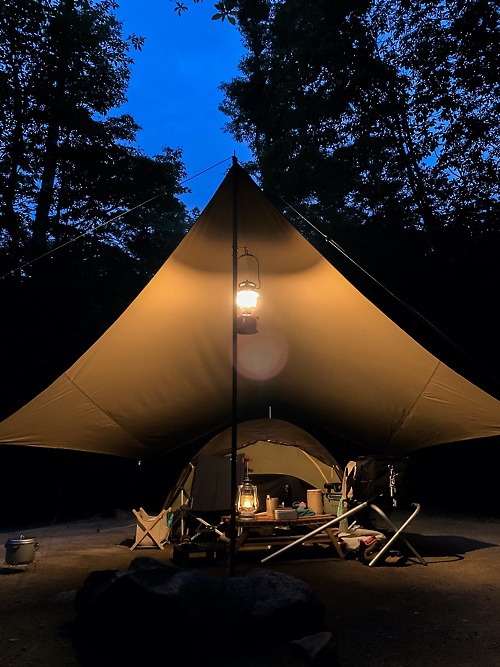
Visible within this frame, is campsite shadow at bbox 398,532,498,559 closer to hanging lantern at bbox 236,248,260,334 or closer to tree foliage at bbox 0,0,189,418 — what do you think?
hanging lantern at bbox 236,248,260,334

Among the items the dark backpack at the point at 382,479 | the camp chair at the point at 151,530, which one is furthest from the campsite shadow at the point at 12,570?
the dark backpack at the point at 382,479

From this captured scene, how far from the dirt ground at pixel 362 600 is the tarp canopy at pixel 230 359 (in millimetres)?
1286

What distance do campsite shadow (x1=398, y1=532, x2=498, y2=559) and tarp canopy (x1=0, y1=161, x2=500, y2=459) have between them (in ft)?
5.30

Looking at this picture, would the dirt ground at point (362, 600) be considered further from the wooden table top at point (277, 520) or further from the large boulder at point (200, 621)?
the wooden table top at point (277, 520)

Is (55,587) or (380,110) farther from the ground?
(380,110)

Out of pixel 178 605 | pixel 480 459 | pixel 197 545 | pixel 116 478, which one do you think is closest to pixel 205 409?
pixel 197 545

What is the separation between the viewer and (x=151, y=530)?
23.8 feet

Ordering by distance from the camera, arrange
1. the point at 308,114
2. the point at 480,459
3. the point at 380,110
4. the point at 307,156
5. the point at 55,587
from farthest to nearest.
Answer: the point at 307,156 < the point at 308,114 < the point at 380,110 < the point at 480,459 < the point at 55,587

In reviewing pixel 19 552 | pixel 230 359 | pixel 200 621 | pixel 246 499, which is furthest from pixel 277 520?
pixel 200 621

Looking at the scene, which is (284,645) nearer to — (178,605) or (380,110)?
(178,605)

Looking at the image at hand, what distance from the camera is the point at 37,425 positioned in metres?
4.99

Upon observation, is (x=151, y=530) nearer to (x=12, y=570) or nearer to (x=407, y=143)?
(x=12, y=570)

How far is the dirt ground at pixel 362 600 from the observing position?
3.21 m

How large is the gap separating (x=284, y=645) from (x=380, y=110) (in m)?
12.0
